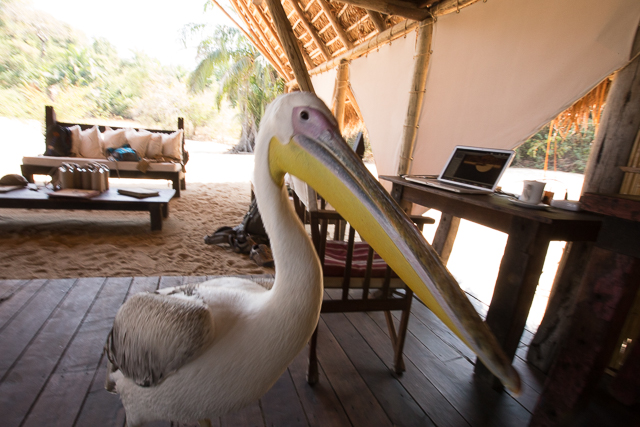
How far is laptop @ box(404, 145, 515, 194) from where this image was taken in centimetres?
190

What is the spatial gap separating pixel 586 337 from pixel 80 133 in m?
7.44

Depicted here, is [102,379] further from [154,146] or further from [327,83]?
[327,83]

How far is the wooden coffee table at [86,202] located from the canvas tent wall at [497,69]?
9.98 feet

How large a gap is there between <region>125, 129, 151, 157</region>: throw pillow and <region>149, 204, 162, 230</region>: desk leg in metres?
2.50

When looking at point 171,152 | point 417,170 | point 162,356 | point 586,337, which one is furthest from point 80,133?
point 586,337

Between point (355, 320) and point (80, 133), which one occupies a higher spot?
point (80, 133)

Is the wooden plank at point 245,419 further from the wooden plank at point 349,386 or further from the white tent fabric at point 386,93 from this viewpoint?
the white tent fabric at point 386,93

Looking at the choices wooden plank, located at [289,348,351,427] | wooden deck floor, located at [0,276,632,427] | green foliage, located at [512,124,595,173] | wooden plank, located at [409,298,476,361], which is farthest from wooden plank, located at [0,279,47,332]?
green foliage, located at [512,124,595,173]

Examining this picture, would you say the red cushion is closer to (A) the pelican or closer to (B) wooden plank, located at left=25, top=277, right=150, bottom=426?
(A) the pelican

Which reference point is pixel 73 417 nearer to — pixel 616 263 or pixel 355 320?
pixel 355 320

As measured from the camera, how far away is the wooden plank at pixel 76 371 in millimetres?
1306

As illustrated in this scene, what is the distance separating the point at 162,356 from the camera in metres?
0.82

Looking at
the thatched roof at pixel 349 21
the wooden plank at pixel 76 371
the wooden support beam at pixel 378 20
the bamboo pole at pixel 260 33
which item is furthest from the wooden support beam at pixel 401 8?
the bamboo pole at pixel 260 33

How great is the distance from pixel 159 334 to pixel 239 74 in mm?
15028
